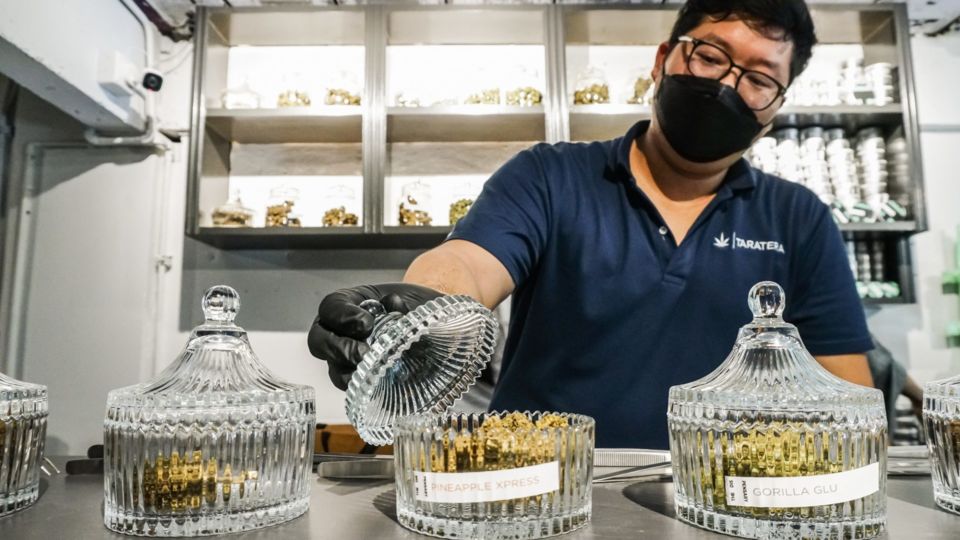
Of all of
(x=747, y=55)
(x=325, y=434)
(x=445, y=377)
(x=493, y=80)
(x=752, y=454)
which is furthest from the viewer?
(x=493, y=80)

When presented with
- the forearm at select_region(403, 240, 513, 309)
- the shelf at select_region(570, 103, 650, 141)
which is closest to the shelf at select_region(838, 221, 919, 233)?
the shelf at select_region(570, 103, 650, 141)

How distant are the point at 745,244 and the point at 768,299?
753 mm

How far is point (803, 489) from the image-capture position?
1.53ft

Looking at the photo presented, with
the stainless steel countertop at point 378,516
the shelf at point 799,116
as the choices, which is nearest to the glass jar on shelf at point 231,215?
the shelf at point 799,116

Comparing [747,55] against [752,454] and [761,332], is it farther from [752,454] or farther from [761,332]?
[752,454]

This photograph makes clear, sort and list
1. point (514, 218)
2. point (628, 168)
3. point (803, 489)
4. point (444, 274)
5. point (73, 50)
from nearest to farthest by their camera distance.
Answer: point (803, 489) → point (444, 274) → point (514, 218) → point (628, 168) → point (73, 50)

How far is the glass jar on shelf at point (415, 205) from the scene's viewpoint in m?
2.29

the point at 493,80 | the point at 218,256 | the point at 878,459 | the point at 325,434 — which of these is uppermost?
the point at 493,80

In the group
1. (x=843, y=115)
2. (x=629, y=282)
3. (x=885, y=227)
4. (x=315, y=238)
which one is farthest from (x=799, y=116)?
(x=315, y=238)

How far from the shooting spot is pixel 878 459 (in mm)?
496

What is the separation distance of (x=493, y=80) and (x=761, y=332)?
6.77ft

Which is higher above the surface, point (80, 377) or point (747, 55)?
point (747, 55)

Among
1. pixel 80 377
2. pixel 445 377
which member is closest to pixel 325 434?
pixel 80 377

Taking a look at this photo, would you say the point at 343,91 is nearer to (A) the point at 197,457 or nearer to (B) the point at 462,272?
(B) the point at 462,272
